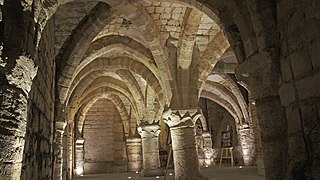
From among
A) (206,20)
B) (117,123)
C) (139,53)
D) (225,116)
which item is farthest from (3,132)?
(225,116)

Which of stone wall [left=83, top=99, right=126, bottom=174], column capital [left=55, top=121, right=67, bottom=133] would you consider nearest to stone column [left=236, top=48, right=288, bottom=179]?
column capital [left=55, top=121, right=67, bottom=133]

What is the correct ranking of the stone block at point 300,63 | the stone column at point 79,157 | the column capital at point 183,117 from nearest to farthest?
the stone block at point 300,63 → the column capital at point 183,117 → the stone column at point 79,157

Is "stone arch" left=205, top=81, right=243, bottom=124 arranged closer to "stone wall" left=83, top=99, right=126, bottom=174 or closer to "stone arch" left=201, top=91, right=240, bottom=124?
"stone arch" left=201, top=91, right=240, bottom=124

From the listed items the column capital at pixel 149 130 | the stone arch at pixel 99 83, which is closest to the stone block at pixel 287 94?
the column capital at pixel 149 130

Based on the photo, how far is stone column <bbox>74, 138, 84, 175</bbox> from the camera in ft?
39.2

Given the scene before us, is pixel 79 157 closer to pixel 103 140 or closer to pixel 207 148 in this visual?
pixel 103 140

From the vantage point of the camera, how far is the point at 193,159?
573cm

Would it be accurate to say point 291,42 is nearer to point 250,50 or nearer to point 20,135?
point 250,50

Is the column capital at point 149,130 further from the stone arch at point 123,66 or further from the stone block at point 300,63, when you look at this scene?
the stone block at point 300,63

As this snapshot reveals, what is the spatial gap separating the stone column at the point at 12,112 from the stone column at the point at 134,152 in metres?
10.2

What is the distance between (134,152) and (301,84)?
10.5 meters

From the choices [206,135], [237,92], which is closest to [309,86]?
[237,92]

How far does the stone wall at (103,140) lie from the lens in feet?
43.4

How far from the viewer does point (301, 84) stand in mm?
2176
